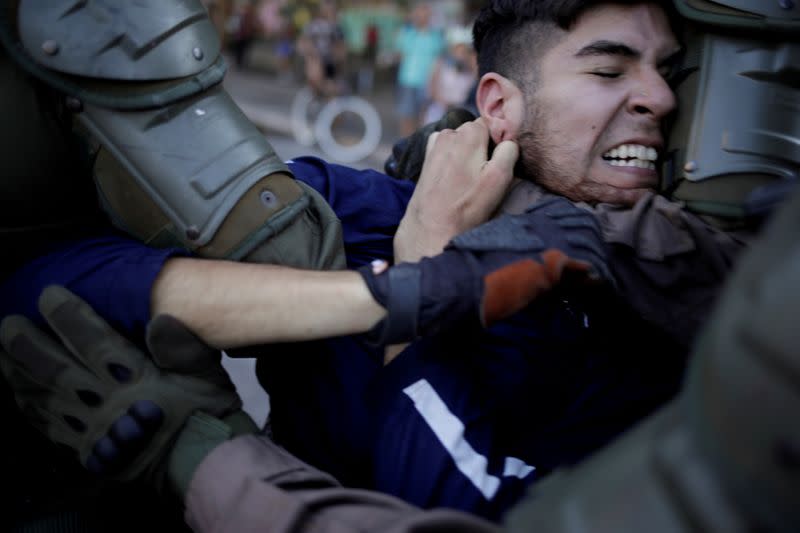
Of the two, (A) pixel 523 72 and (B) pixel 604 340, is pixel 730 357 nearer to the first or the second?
(B) pixel 604 340

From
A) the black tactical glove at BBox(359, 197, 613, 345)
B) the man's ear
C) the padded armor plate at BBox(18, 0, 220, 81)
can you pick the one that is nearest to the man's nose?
the man's ear

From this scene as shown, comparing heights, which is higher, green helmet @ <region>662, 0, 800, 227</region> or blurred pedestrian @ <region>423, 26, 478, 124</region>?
green helmet @ <region>662, 0, 800, 227</region>

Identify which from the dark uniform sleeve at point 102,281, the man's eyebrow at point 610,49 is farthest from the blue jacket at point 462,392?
the man's eyebrow at point 610,49

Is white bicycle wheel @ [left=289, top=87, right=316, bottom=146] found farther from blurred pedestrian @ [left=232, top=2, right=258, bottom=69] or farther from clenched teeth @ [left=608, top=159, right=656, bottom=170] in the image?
clenched teeth @ [left=608, top=159, right=656, bottom=170]

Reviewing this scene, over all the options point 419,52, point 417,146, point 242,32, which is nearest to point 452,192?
point 417,146

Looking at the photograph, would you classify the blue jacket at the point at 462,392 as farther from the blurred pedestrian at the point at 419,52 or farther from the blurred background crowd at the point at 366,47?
the blurred pedestrian at the point at 419,52

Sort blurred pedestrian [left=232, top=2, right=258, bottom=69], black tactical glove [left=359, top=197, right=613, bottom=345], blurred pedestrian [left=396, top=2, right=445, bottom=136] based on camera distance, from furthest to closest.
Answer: blurred pedestrian [left=232, top=2, right=258, bottom=69] < blurred pedestrian [left=396, top=2, right=445, bottom=136] < black tactical glove [left=359, top=197, right=613, bottom=345]

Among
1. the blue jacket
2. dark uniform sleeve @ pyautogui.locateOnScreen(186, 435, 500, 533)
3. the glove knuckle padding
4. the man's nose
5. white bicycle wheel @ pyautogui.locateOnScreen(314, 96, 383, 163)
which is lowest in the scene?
white bicycle wheel @ pyautogui.locateOnScreen(314, 96, 383, 163)

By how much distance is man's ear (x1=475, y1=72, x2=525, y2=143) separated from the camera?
1677mm

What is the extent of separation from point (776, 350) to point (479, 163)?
1.06 meters

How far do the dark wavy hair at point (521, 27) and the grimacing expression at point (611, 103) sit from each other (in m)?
0.03

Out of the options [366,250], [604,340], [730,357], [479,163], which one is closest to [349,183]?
[366,250]

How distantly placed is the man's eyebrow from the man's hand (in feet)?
0.94

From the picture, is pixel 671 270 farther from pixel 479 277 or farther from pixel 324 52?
pixel 324 52
